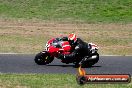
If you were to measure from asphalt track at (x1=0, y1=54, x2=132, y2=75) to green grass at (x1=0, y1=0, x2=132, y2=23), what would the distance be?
1225cm

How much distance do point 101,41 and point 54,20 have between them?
699cm

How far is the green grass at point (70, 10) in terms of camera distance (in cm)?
3556

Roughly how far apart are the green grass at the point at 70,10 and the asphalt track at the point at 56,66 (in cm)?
1225

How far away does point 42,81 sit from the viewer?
53.9 ft

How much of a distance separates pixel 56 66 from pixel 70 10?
17386mm

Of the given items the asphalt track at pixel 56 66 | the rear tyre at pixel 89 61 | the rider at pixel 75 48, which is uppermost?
the rider at pixel 75 48

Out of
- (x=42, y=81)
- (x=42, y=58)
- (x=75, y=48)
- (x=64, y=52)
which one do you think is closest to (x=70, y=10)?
(x=42, y=58)

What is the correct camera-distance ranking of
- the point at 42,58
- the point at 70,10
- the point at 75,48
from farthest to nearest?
the point at 70,10 → the point at 42,58 → the point at 75,48

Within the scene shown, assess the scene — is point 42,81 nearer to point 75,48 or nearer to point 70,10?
point 75,48

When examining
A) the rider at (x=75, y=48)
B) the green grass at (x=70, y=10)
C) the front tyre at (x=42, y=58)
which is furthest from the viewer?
the green grass at (x=70, y=10)

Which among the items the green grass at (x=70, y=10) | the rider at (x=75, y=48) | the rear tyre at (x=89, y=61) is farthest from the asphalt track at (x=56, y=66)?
the green grass at (x=70, y=10)

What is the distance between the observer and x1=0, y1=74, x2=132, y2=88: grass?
15625 millimetres

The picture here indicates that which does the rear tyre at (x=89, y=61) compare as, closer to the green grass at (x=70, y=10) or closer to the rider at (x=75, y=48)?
the rider at (x=75, y=48)

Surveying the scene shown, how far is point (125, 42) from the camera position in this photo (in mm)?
27906
